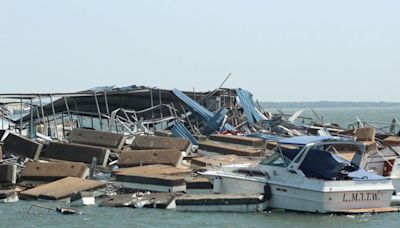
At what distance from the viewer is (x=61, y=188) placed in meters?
26.5

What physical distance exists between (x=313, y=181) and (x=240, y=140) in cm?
1205

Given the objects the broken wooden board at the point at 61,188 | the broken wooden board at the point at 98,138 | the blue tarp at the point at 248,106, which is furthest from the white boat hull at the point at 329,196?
the blue tarp at the point at 248,106

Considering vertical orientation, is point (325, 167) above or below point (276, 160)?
below

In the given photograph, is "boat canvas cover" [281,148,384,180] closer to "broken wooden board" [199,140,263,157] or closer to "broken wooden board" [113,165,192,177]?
"broken wooden board" [113,165,192,177]

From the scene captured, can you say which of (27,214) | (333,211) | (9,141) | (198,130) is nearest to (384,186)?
(333,211)

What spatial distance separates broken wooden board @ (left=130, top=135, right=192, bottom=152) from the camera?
105 ft

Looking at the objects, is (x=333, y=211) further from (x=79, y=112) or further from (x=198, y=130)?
(x=79, y=112)

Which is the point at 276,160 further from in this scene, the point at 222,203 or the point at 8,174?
the point at 8,174

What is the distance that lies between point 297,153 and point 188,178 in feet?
15.6

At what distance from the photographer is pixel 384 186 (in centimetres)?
2316

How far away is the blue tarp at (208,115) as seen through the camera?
4031 cm

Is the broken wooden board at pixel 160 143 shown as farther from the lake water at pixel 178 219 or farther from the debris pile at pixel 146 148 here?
the lake water at pixel 178 219

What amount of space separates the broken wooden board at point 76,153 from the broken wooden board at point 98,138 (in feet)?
5.32

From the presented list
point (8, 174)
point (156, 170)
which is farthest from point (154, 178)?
point (8, 174)
